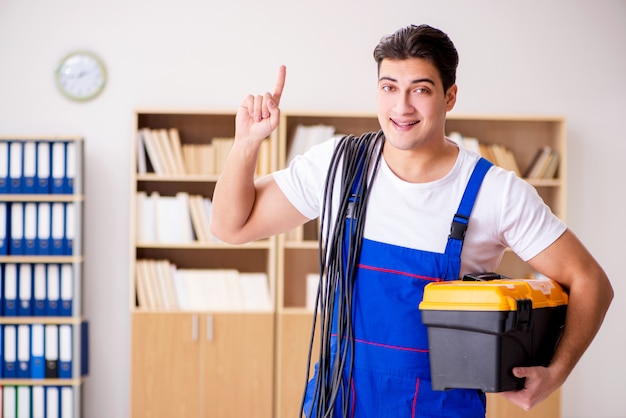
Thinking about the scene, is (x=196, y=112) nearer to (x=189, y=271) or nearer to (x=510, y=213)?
(x=189, y=271)

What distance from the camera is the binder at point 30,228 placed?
4293 mm

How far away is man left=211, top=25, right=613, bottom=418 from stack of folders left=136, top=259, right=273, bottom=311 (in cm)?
267

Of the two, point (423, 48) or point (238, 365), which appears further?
point (238, 365)

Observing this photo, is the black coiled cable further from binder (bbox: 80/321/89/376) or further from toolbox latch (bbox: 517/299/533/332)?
binder (bbox: 80/321/89/376)

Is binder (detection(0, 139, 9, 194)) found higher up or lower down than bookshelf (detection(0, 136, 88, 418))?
higher up

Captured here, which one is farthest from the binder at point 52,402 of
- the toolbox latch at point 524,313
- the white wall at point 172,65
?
the toolbox latch at point 524,313

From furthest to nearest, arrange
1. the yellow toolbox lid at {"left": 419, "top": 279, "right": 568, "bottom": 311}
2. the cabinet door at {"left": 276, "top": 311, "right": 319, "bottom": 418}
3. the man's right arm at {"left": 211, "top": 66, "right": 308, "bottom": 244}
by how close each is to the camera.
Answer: the cabinet door at {"left": 276, "top": 311, "right": 319, "bottom": 418}, the man's right arm at {"left": 211, "top": 66, "right": 308, "bottom": 244}, the yellow toolbox lid at {"left": 419, "top": 279, "right": 568, "bottom": 311}

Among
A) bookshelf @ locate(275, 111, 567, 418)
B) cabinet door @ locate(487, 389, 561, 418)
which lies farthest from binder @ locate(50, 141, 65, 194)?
cabinet door @ locate(487, 389, 561, 418)

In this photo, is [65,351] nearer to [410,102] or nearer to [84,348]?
[84,348]

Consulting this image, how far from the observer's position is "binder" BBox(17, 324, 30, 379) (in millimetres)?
4301

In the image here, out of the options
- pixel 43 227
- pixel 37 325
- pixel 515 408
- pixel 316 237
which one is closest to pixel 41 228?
pixel 43 227

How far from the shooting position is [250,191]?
5.98ft

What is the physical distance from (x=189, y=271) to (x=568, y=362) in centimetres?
301

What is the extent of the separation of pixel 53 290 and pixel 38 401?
60cm
